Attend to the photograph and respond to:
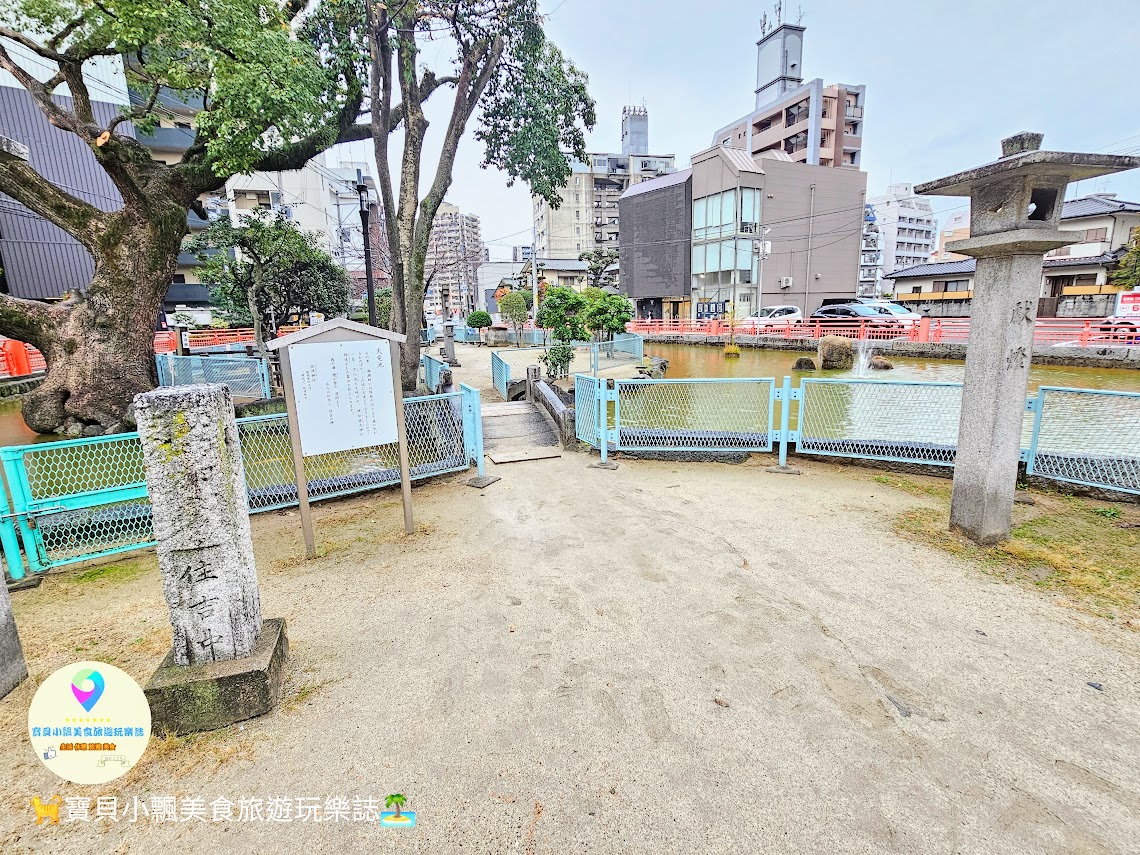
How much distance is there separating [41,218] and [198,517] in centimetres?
2671

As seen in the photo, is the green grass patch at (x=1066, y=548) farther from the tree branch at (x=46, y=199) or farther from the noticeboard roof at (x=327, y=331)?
the tree branch at (x=46, y=199)

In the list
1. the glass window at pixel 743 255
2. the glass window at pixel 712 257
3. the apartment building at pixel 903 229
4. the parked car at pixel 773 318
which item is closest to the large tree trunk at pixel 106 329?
the parked car at pixel 773 318

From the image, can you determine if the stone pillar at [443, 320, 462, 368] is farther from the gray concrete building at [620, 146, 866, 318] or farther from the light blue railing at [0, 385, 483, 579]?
the gray concrete building at [620, 146, 866, 318]

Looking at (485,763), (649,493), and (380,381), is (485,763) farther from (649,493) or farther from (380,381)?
(649,493)

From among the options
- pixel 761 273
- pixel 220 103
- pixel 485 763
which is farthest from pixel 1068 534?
pixel 761 273

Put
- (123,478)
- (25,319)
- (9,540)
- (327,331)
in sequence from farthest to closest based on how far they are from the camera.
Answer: (25,319) < (123,478) < (327,331) < (9,540)

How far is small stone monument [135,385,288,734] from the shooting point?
8.62 ft

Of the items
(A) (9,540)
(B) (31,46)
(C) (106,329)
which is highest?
(B) (31,46)

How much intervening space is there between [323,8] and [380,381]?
9985 mm

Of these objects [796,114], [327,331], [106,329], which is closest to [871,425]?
[327,331]

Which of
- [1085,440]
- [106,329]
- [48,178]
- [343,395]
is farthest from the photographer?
[48,178]

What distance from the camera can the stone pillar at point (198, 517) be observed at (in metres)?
2.62

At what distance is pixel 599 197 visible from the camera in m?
62.4

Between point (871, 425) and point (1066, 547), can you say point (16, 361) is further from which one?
point (1066, 547)
